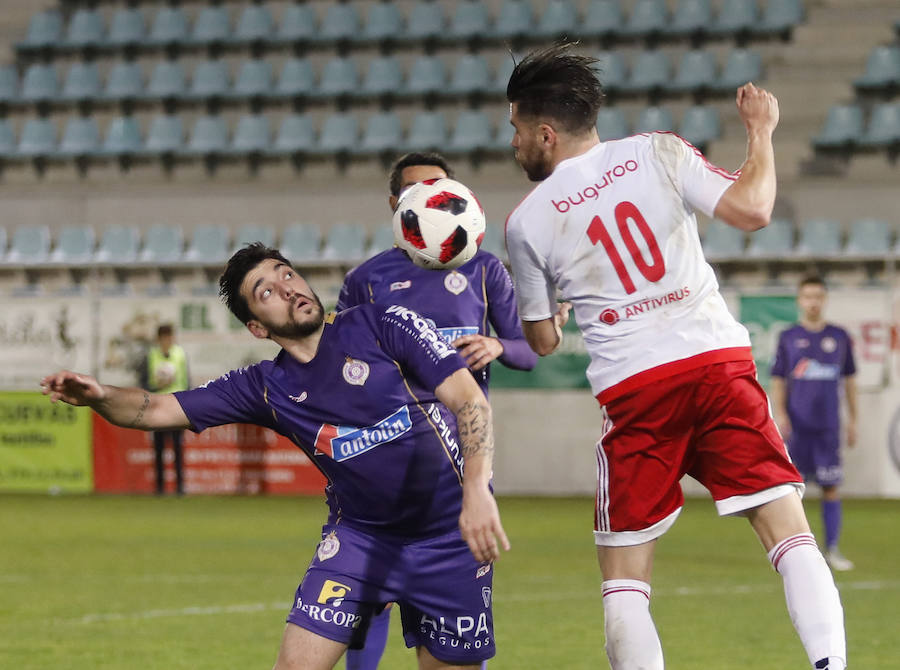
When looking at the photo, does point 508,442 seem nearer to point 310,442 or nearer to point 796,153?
point 796,153

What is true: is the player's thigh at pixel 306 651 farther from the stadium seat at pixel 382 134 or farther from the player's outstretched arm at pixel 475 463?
the stadium seat at pixel 382 134

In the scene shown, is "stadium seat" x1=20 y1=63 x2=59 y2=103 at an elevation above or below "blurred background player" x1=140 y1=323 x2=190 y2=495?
above

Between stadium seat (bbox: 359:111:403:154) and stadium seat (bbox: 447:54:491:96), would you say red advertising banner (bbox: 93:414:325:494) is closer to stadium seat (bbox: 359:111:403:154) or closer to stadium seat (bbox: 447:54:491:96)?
stadium seat (bbox: 359:111:403:154)

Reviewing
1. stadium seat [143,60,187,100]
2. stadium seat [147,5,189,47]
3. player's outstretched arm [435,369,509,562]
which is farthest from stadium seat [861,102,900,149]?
player's outstretched arm [435,369,509,562]

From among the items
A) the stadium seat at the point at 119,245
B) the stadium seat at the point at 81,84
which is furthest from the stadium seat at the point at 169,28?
the stadium seat at the point at 119,245

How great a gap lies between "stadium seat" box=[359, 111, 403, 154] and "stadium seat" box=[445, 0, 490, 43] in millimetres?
1671

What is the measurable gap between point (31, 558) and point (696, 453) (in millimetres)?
7552

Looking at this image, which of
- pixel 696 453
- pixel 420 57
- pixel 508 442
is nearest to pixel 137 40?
pixel 420 57

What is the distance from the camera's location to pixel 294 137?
2056 centimetres

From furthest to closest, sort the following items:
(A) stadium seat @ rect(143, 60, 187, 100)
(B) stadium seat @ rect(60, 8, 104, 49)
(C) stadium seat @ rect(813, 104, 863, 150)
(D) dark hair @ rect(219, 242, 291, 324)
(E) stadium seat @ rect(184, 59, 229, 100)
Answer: (B) stadium seat @ rect(60, 8, 104, 49), (A) stadium seat @ rect(143, 60, 187, 100), (E) stadium seat @ rect(184, 59, 229, 100), (C) stadium seat @ rect(813, 104, 863, 150), (D) dark hair @ rect(219, 242, 291, 324)

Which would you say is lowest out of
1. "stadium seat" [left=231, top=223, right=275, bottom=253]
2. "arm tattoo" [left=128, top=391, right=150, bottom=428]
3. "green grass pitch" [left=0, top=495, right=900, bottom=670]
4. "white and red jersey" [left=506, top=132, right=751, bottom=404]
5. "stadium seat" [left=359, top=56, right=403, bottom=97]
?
"green grass pitch" [left=0, top=495, right=900, bottom=670]

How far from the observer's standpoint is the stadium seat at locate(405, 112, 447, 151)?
19.8m

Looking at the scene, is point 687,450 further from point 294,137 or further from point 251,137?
point 251,137

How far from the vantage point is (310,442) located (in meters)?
4.42
